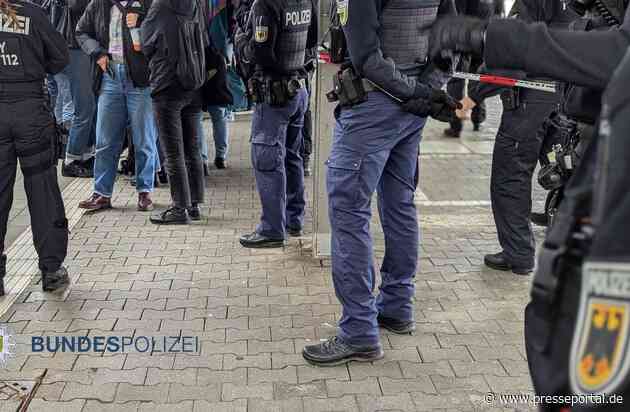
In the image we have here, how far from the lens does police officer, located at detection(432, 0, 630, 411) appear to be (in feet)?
4.92

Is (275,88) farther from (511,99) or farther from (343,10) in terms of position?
(343,10)

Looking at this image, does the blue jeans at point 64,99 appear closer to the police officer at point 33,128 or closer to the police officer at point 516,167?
the police officer at point 33,128

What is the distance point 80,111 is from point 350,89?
5047 millimetres

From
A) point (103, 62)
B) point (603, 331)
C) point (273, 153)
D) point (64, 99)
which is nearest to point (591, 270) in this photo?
point (603, 331)

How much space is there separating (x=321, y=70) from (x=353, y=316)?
6.39 ft

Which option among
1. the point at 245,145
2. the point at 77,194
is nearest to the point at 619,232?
the point at 77,194

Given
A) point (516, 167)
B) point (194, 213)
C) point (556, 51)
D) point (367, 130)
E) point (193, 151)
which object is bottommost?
point (194, 213)

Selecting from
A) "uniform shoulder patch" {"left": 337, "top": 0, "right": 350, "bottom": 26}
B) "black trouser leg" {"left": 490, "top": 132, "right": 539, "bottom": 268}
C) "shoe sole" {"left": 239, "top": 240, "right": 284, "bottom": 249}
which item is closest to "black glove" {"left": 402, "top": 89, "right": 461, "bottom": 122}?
"uniform shoulder patch" {"left": 337, "top": 0, "right": 350, "bottom": 26}

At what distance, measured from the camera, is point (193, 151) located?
252 inches

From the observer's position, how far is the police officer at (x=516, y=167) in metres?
4.86

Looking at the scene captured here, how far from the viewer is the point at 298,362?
3725mm

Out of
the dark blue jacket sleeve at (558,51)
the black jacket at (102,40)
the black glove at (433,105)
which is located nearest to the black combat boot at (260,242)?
the black jacket at (102,40)

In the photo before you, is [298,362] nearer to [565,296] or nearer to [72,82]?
[565,296]

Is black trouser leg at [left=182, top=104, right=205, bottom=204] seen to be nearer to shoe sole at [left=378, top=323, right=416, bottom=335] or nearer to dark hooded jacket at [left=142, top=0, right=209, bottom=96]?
dark hooded jacket at [left=142, top=0, right=209, bottom=96]
